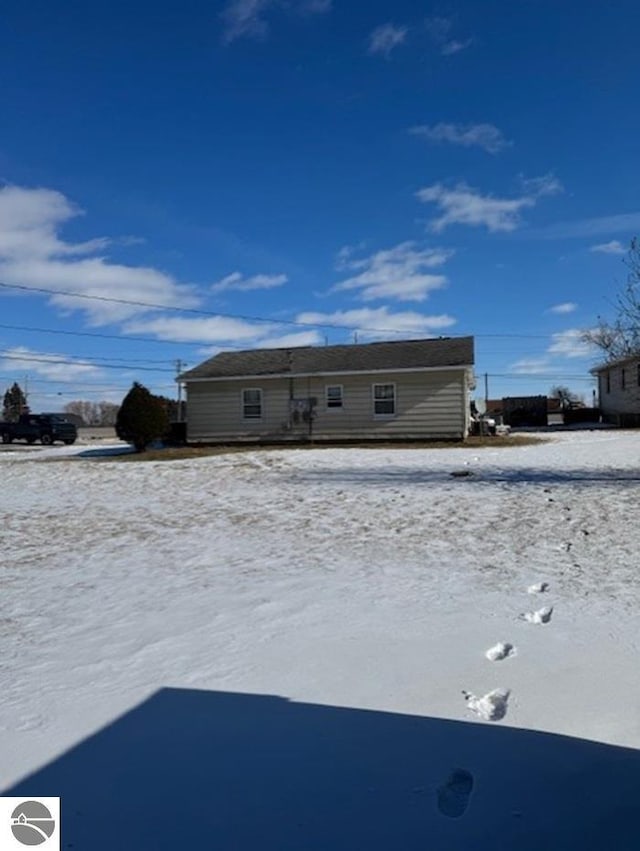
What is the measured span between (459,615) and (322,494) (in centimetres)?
633

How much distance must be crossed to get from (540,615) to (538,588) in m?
0.74

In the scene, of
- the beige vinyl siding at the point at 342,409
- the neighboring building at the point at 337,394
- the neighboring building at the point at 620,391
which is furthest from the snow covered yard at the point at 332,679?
the neighboring building at the point at 620,391

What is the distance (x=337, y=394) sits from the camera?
25453mm

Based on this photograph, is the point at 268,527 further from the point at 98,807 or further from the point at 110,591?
the point at 98,807

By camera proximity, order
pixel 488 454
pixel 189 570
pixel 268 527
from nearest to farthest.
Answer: pixel 189 570
pixel 268 527
pixel 488 454

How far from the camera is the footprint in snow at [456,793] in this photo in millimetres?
2822

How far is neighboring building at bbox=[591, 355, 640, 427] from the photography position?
33750mm

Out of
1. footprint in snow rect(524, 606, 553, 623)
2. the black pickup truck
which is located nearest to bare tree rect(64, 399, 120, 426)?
the black pickup truck

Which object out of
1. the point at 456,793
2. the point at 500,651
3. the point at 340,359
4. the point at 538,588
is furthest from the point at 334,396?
the point at 456,793

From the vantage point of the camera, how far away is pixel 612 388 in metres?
38.4

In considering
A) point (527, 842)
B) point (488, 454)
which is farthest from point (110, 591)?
point (488, 454)

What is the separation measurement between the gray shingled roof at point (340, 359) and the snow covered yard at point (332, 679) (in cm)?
1536

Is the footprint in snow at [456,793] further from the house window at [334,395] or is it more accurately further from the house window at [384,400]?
the house window at [334,395]

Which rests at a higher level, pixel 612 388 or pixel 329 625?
pixel 612 388
